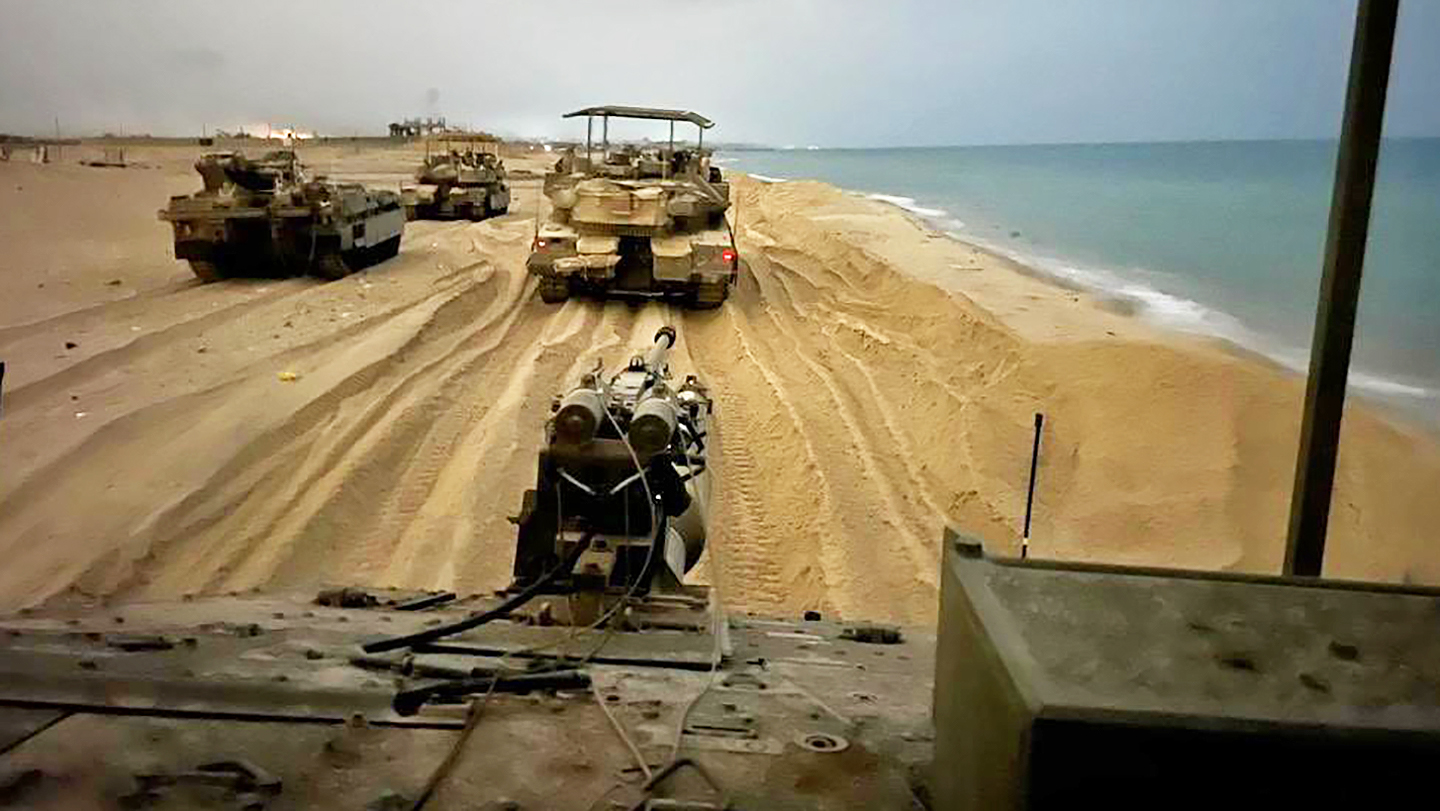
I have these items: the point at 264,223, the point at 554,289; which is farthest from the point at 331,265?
the point at 554,289

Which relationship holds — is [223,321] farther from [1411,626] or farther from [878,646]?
[1411,626]

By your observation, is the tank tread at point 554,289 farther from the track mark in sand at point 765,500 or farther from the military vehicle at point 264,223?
the track mark in sand at point 765,500

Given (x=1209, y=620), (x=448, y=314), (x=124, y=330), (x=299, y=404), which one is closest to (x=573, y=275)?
(x=448, y=314)

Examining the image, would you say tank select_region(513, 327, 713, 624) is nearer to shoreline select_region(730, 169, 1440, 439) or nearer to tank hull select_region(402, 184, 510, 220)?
shoreline select_region(730, 169, 1440, 439)

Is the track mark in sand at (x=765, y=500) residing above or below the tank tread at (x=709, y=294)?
below

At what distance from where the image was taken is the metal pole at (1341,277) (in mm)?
2572

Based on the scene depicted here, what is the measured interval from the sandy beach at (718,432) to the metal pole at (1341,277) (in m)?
2.33

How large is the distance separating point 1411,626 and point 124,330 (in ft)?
32.8

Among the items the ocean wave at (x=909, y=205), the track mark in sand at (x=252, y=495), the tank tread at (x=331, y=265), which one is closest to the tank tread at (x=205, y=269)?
the tank tread at (x=331, y=265)

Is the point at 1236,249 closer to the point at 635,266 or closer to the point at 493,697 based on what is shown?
the point at 635,266

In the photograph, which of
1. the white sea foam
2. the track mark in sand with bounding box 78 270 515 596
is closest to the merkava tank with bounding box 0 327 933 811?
the track mark in sand with bounding box 78 270 515 596

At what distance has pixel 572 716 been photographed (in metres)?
2.18

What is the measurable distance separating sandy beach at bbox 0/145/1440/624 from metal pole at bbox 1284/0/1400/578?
7.63ft

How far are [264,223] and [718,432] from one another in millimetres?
7922
